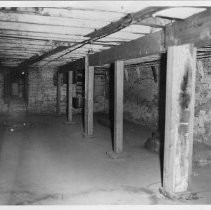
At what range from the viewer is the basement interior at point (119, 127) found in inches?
133

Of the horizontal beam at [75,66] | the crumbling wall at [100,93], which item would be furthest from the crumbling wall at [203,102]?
the crumbling wall at [100,93]

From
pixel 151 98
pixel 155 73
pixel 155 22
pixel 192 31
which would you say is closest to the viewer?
pixel 192 31

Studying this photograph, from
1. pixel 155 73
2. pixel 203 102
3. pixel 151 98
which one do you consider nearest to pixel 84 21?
pixel 203 102

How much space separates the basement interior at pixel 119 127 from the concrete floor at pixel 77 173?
0.7 inches

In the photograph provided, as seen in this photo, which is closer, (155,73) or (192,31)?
(192,31)

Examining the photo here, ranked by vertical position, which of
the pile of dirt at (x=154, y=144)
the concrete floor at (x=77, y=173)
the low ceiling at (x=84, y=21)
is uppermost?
the low ceiling at (x=84, y=21)

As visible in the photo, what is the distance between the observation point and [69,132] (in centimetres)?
913

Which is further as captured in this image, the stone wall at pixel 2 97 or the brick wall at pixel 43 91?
the brick wall at pixel 43 91

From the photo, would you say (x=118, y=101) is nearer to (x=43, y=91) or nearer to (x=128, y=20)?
(x=128, y=20)

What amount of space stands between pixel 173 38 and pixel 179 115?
1.10 meters

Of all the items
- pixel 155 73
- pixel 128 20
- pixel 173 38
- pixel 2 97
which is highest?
pixel 128 20

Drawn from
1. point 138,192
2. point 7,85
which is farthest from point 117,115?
point 7,85

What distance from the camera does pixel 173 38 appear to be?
3.66 m

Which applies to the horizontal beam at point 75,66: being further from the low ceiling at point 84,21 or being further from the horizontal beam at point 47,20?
the horizontal beam at point 47,20
